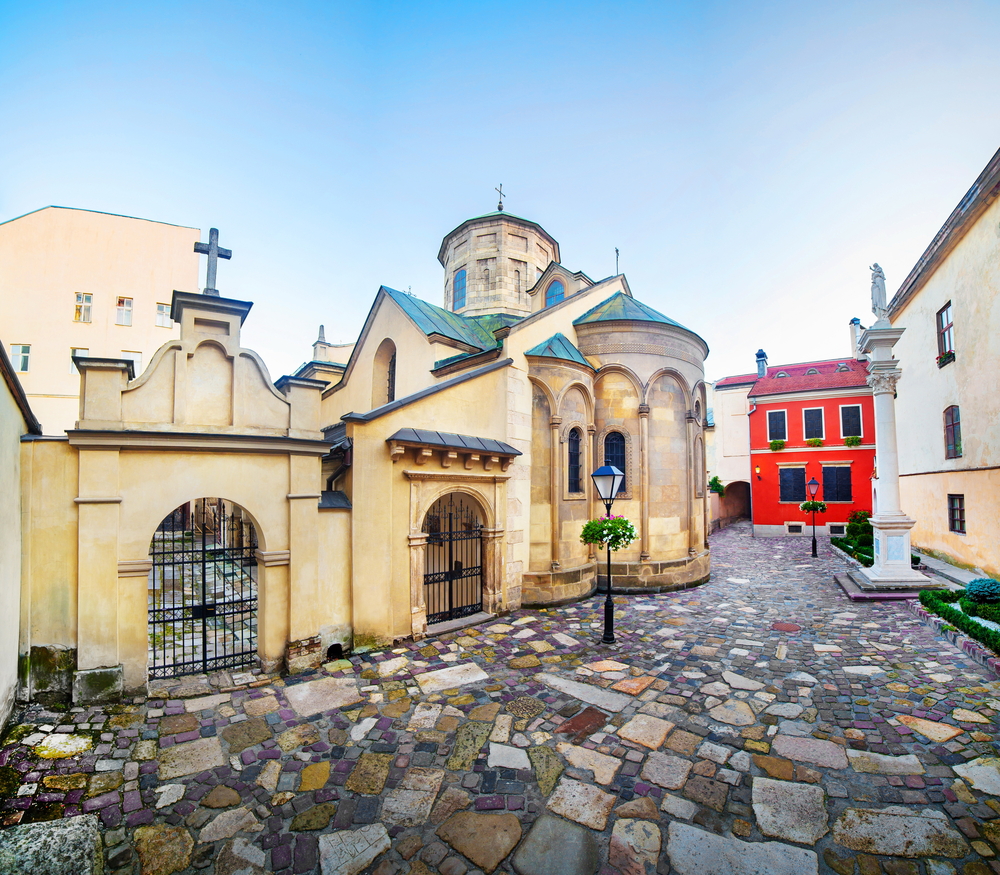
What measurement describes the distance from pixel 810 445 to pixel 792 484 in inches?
92.1

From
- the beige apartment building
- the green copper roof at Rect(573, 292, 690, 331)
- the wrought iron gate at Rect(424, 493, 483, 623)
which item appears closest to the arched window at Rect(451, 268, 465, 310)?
the green copper roof at Rect(573, 292, 690, 331)

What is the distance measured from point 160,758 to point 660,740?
557 cm

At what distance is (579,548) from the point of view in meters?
12.4

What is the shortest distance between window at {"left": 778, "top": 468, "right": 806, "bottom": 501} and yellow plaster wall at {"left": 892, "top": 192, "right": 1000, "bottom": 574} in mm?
8115

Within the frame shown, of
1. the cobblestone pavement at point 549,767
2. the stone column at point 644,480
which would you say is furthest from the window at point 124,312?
the stone column at point 644,480

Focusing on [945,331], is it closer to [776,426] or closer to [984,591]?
[984,591]

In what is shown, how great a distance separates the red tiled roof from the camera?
2492cm

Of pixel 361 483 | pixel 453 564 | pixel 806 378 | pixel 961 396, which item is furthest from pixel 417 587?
pixel 806 378

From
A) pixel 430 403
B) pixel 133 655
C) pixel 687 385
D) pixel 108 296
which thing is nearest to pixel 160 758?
pixel 133 655

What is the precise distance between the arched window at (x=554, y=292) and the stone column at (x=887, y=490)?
9.72 metres

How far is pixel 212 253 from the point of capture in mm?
7621

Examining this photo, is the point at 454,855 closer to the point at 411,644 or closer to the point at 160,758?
the point at 160,758

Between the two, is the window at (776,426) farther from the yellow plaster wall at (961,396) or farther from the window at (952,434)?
the window at (952,434)

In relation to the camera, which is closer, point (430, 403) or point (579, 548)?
point (430, 403)
